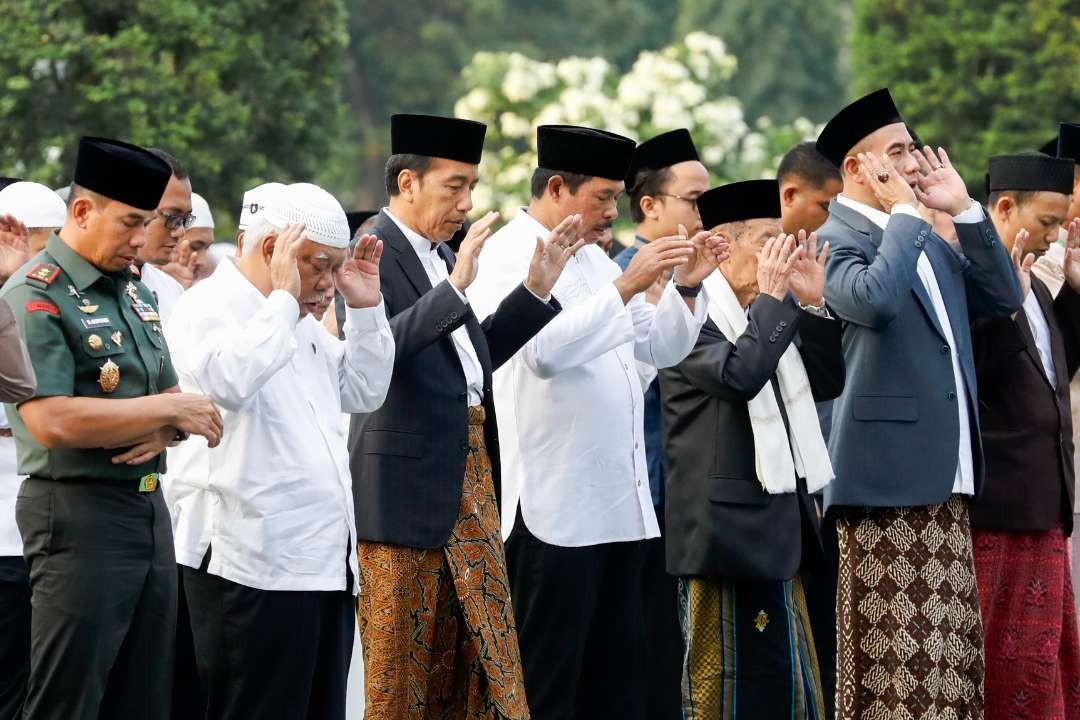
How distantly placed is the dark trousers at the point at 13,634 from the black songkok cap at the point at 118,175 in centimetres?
170

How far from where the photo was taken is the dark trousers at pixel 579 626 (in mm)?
5895

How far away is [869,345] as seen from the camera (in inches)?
241

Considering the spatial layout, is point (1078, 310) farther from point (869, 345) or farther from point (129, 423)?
point (129, 423)

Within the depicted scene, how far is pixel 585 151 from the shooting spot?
20.2ft

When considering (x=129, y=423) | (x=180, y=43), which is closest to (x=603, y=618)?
(x=129, y=423)

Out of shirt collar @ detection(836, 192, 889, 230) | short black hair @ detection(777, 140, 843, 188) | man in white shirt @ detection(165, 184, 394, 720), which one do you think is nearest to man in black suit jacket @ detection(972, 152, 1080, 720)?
shirt collar @ detection(836, 192, 889, 230)

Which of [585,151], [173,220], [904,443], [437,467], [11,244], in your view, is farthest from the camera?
[173,220]

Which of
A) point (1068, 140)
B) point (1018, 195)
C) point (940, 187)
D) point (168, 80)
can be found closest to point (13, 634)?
point (940, 187)

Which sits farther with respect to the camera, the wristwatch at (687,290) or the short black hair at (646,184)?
the short black hair at (646,184)

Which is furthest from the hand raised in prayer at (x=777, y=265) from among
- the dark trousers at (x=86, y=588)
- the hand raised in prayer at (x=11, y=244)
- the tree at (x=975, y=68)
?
the tree at (x=975, y=68)

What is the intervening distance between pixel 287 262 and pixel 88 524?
0.86 m

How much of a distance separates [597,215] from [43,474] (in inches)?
91.6

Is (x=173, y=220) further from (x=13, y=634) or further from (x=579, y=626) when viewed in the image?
(x=579, y=626)

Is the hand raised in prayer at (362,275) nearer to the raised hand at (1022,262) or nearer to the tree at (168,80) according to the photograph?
the raised hand at (1022,262)
